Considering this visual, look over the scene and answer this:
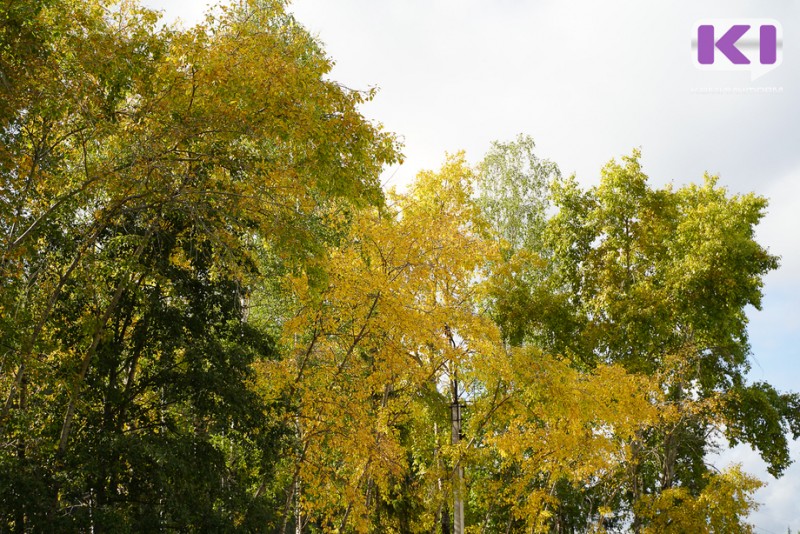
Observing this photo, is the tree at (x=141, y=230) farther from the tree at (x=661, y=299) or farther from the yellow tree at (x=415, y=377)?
the tree at (x=661, y=299)

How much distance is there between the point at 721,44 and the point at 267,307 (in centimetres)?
997

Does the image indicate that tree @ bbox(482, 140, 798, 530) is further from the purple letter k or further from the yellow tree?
the purple letter k

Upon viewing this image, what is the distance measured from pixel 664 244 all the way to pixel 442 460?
707 cm

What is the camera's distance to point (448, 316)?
37.8 feet

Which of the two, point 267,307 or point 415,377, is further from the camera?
point 267,307

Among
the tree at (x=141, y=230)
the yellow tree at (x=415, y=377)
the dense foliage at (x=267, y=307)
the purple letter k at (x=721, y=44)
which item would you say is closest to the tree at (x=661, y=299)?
the dense foliage at (x=267, y=307)

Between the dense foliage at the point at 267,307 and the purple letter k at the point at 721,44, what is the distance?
307cm

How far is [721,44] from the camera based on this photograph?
46.8 ft

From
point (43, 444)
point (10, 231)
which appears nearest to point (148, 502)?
point (43, 444)

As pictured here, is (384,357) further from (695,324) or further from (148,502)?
(695,324)

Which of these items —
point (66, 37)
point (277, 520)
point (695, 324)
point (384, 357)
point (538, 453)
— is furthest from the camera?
point (695, 324)

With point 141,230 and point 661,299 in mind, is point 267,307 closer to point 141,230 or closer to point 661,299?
point 141,230

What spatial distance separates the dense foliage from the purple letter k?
10.1 ft

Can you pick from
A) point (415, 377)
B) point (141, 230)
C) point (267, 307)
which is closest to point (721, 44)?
point (415, 377)
